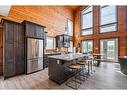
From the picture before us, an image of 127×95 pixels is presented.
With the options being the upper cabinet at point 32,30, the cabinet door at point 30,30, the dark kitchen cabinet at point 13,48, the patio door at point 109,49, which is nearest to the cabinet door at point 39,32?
the upper cabinet at point 32,30

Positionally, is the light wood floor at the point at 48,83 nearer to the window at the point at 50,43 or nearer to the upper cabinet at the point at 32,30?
the upper cabinet at the point at 32,30

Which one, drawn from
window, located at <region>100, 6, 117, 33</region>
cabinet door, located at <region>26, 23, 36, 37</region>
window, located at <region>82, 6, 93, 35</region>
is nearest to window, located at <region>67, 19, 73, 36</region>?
window, located at <region>82, 6, 93, 35</region>

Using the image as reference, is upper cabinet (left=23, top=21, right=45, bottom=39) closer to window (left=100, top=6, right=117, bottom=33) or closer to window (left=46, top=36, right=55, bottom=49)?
window (left=46, top=36, right=55, bottom=49)

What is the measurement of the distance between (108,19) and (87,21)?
2206 mm

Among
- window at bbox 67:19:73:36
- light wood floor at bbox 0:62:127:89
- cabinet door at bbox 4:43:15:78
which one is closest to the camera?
light wood floor at bbox 0:62:127:89

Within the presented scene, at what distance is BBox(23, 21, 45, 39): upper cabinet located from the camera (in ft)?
15.6

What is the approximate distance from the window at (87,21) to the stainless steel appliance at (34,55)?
6.10 metres

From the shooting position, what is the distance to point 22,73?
4.68 meters

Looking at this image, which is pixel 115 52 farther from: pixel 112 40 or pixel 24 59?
pixel 24 59

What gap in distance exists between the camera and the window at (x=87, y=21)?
32.8 ft

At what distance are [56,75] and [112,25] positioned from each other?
7101mm

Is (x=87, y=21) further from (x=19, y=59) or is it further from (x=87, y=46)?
(x=19, y=59)

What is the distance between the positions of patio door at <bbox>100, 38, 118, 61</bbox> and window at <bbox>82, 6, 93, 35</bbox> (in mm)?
1815
